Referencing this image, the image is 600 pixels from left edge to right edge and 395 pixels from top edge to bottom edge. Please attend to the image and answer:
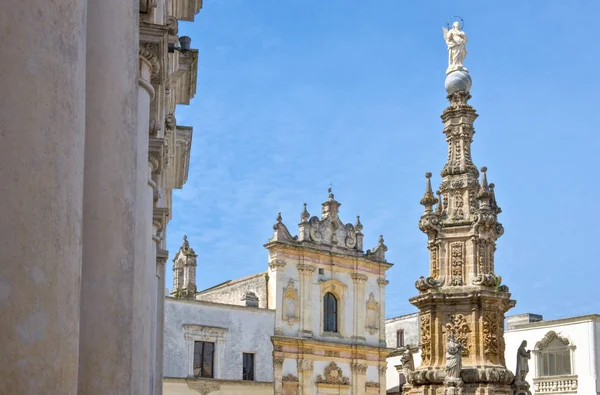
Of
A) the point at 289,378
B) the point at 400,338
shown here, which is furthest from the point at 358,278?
the point at 400,338

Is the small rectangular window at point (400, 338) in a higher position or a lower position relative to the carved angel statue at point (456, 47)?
lower

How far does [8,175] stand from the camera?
338cm

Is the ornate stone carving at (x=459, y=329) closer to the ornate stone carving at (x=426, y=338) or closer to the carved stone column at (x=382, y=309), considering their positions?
the ornate stone carving at (x=426, y=338)

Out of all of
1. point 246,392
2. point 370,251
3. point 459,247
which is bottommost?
point 246,392

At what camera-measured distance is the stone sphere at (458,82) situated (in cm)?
2291

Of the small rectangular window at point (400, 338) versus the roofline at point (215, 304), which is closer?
the roofline at point (215, 304)

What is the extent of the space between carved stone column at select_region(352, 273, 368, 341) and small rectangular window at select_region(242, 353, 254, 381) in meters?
5.98

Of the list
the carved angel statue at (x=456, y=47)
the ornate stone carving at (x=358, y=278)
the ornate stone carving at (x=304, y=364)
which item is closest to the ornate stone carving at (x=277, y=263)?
the ornate stone carving at (x=358, y=278)

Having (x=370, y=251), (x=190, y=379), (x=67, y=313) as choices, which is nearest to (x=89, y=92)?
(x=67, y=313)

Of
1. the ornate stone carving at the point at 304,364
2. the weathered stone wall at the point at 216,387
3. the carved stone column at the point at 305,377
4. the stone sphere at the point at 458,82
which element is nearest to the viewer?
the stone sphere at the point at 458,82

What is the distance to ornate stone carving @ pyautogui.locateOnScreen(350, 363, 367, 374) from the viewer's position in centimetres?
4359

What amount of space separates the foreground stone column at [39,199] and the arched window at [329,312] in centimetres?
4033

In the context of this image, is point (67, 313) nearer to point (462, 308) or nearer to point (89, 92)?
point (89, 92)

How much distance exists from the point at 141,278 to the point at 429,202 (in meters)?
15.9
